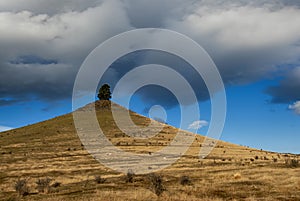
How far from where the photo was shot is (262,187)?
32.9 metres

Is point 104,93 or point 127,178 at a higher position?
point 104,93

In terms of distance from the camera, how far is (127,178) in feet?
135

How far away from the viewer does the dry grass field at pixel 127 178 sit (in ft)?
100

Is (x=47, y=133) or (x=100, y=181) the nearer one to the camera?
(x=100, y=181)

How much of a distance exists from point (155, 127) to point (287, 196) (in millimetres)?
96401

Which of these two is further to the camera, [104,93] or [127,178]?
[104,93]

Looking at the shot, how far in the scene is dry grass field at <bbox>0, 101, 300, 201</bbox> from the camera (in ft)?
100

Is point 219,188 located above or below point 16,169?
below

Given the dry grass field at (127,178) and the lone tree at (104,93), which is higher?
the lone tree at (104,93)

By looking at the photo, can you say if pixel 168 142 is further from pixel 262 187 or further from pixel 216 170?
pixel 262 187

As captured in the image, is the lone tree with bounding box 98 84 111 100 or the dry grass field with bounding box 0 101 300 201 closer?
the dry grass field with bounding box 0 101 300 201

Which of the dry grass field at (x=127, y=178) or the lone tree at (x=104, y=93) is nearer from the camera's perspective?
the dry grass field at (x=127, y=178)

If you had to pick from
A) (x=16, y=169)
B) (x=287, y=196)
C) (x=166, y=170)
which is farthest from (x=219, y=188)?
(x=16, y=169)

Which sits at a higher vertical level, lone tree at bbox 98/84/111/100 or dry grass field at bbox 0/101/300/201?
lone tree at bbox 98/84/111/100
